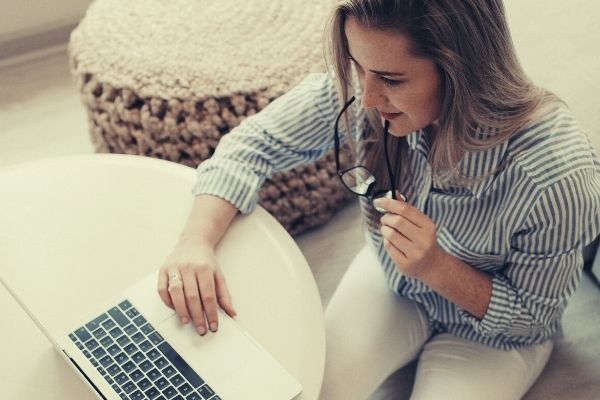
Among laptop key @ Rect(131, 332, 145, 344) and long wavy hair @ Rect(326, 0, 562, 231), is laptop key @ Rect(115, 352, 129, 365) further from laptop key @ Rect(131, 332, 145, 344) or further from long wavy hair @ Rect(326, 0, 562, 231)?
long wavy hair @ Rect(326, 0, 562, 231)

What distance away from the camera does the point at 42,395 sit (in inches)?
30.5

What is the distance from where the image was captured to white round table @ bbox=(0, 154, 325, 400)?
80cm

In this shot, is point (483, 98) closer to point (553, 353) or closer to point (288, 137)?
point (288, 137)

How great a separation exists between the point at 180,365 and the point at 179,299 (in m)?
0.08

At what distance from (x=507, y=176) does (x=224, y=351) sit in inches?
14.9

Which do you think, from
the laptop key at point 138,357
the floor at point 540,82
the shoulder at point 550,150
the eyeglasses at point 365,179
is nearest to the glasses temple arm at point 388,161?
the eyeglasses at point 365,179

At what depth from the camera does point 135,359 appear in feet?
2.54

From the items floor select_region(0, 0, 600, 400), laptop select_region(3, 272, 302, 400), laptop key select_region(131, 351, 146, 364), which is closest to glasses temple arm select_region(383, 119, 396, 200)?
laptop select_region(3, 272, 302, 400)

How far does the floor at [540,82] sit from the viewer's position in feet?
4.13

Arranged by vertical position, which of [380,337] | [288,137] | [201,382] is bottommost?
[380,337]

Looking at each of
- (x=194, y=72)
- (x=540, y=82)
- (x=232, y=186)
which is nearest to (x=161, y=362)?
(x=232, y=186)

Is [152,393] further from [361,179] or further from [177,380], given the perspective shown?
[361,179]

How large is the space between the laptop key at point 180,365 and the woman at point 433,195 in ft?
0.14

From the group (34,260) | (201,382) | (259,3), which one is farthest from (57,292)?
(259,3)
